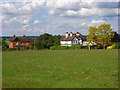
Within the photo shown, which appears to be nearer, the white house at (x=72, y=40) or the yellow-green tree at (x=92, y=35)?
the yellow-green tree at (x=92, y=35)

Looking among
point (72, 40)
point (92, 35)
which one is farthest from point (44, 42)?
point (72, 40)

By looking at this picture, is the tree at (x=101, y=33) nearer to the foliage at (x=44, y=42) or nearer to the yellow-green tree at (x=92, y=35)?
the yellow-green tree at (x=92, y=35)

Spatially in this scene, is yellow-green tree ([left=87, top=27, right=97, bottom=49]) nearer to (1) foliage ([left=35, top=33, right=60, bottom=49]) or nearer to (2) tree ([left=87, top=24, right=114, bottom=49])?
(2) tree ([left=87, top=24, right=114, bottom=49])

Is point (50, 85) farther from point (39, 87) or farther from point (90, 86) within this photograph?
point (90, 86)

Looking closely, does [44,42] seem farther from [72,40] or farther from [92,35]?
[72,40]

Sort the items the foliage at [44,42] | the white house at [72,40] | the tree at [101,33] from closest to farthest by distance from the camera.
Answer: the foliage at [44,42]
the tree at [101,33]
the white house at [72,40]

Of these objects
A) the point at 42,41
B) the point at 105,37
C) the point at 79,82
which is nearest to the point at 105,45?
the point at 105,37

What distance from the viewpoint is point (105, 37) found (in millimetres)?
91562

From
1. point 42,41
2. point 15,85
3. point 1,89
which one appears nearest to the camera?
point 1,89

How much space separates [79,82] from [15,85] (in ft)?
8.90

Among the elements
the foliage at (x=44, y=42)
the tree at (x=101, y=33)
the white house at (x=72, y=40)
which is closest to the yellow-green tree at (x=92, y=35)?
the tree at (x=101, y=33)

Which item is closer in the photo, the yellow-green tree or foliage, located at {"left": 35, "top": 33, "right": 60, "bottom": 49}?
foliage, located at {"left": 35, "top": 33, "right": 60, "bottom": 49}

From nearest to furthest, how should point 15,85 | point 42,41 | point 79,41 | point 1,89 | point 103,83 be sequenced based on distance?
point 1,89, point 15,85, point 103,83, point 42,41, point 79,41

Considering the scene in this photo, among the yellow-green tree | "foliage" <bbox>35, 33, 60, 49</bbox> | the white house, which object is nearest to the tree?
the yellow-green tree
